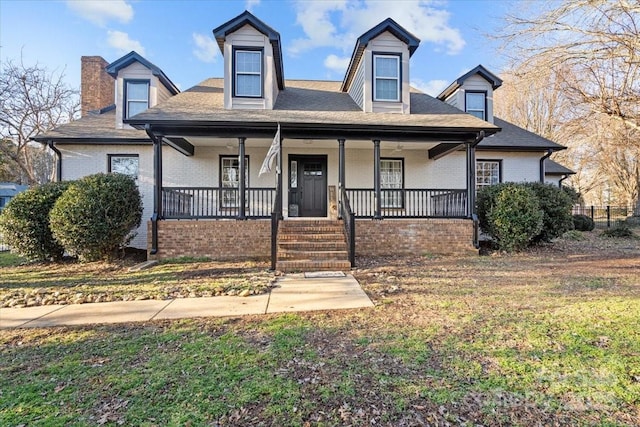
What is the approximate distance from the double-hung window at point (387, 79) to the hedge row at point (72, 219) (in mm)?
8295

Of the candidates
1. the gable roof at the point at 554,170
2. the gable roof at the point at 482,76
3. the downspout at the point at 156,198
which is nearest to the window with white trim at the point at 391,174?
the gable roof at the point at 482,76

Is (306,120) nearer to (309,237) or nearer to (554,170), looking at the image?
(309,237)

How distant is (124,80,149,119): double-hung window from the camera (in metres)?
11.4

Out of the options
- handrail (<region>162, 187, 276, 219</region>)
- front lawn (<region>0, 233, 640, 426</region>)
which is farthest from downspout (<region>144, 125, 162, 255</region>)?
front lawn (<region>0, 233, 640, 426</region>)

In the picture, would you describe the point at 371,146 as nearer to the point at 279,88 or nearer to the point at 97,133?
the point at 279,88

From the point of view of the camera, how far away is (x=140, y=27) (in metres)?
13.4

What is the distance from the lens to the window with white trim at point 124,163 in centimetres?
1141

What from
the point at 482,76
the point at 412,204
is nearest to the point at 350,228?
the point at 412,204

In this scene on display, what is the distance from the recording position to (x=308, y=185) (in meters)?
12.2

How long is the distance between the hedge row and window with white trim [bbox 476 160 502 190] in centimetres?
1236

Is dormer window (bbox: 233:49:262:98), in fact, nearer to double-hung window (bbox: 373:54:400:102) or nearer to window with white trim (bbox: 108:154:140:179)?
double-hung window (bbox: 373:54:400:102)

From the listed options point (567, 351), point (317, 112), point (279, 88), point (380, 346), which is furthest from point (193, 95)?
point (567, 351)

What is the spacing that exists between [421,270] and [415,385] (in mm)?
4985

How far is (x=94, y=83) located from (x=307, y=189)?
33.1ft
